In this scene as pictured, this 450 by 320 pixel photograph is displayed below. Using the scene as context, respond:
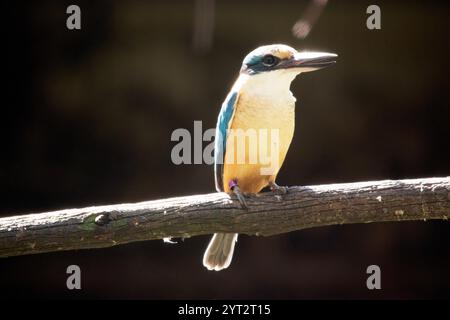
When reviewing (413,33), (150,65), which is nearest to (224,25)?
(150,65)

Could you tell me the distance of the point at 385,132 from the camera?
538 centimetres

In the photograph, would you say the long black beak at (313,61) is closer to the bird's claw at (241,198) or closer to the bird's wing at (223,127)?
the bird's wing at (223,127)

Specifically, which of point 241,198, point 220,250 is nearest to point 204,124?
point 220,250

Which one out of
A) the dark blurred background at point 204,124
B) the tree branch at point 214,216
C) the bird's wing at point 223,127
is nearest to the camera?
the tree branch at point 214,216

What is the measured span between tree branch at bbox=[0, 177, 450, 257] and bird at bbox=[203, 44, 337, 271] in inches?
6.9

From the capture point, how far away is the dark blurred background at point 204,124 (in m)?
5.05

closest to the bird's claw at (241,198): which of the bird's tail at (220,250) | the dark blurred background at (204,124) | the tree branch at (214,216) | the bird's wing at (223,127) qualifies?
the tree branch at (214,216)

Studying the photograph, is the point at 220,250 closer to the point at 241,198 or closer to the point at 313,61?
the point at 241,198

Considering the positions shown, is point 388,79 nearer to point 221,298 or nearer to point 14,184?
point 221,298

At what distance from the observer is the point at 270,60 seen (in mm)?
3082

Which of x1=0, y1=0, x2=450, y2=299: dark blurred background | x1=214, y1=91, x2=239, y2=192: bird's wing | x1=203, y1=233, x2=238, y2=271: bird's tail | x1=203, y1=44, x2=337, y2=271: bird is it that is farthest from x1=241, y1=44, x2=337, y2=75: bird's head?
x1=0, y1=0, x2=450, y2=299: dark blurred background

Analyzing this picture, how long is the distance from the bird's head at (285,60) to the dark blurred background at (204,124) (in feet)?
6.25

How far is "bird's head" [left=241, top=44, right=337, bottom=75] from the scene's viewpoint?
2.98m

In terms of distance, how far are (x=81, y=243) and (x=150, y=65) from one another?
267 centimetres
